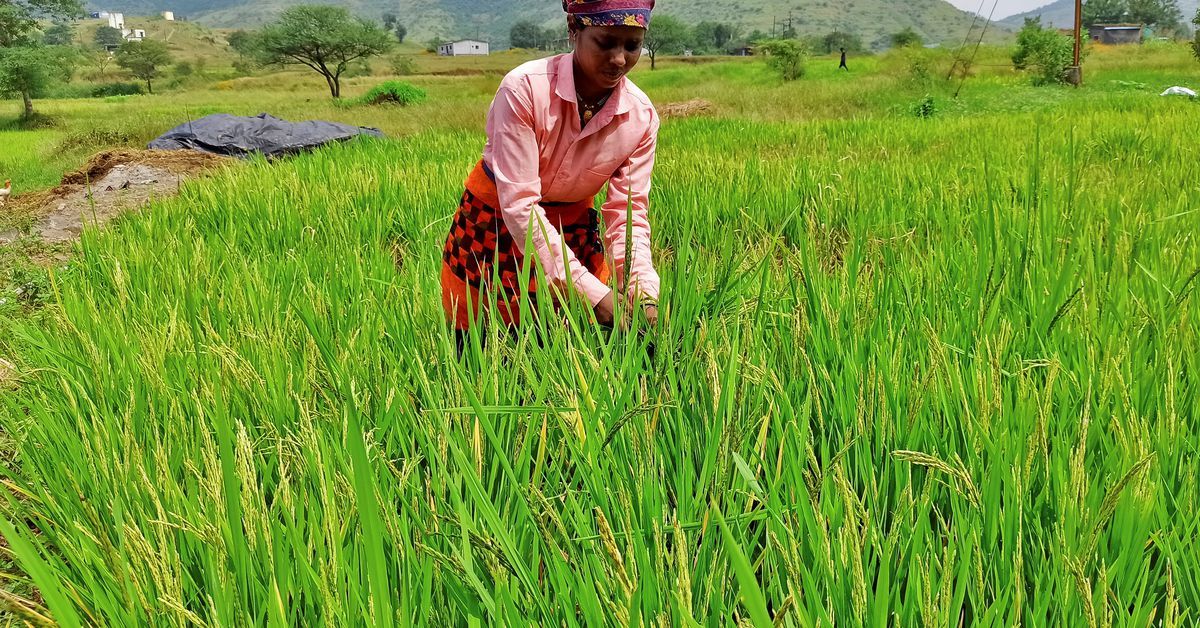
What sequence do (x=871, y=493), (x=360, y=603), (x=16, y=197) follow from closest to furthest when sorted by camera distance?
(x=360, y=603), (x=871, y=493), (x=16, y=197)

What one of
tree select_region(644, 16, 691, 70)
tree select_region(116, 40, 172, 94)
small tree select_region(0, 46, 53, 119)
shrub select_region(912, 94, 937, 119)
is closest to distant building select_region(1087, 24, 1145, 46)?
tree select_region(644, 16, 691, 70)

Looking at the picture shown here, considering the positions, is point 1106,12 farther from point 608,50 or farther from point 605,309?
point 605,309

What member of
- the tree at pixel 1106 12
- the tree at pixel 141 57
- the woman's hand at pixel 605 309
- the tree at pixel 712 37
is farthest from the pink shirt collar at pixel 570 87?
the tree at pixel 1106 12

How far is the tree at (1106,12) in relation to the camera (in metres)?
117

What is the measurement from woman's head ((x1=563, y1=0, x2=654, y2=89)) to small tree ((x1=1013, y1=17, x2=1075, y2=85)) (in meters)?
18.2

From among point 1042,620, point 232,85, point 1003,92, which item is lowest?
point 1042,620

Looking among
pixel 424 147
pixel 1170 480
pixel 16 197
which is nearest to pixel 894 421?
pixel 1170 480

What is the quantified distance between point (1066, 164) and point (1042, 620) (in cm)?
389

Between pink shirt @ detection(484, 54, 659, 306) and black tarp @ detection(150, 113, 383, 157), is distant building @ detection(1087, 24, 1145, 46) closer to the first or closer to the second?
black tarp @ detection(150, 113, 383, 157)

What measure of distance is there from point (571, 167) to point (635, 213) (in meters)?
0.21

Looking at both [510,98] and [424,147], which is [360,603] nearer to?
[510,98]

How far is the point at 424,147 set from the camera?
6820mm

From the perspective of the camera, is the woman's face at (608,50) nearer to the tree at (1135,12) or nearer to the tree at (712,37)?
the tree at (1135,12)

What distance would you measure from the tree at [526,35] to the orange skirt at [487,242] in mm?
171307
